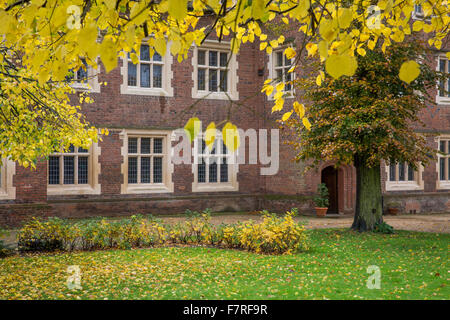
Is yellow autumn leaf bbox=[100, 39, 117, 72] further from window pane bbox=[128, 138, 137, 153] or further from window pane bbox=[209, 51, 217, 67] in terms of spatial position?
window pane bbox=[209, 51, 217, 67]

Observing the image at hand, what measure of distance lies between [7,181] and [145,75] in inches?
235

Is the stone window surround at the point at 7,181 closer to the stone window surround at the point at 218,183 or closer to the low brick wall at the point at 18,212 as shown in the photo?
the low brick wall at the point at 18,212

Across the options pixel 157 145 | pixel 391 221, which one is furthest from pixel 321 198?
pixel 157 145

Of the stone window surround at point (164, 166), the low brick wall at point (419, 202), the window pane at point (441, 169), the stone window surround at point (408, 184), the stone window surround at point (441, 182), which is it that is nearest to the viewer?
the stone window surround at point (164, 166)

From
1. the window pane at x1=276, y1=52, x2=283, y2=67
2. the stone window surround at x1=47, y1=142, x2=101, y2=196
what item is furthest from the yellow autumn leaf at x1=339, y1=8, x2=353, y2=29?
the window pane at x1=276, y1=52, x2=283, y2=67

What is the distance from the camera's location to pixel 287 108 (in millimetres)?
19141

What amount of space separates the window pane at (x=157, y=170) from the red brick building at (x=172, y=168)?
37 millimetres

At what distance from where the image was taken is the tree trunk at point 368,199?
1359cm

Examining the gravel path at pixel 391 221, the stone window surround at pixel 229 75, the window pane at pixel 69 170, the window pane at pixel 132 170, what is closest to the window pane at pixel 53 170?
the window pane at pixel 69 170

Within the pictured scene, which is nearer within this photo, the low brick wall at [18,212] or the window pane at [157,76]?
the low brick wall at [18,212]

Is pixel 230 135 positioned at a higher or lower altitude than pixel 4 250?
higher

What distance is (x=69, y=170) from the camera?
1694cm

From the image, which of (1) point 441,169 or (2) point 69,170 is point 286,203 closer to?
(2) point 69,170
